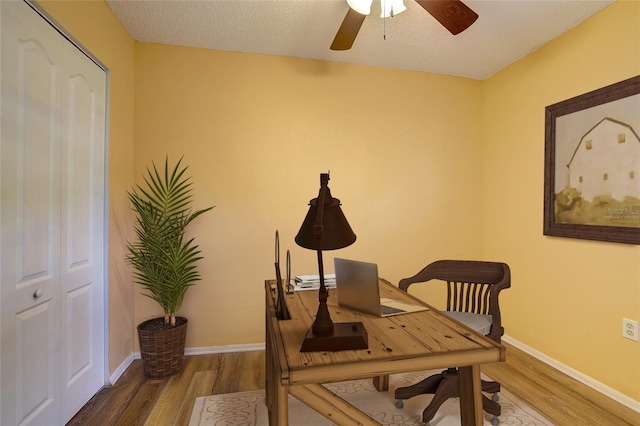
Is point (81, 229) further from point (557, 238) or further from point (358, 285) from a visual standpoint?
point (557, 238)

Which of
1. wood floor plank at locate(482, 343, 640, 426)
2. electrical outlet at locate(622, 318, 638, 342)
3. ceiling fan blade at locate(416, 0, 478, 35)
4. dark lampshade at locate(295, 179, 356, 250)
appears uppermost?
ceiling fan blade at locate(416, 0, 478, 35)

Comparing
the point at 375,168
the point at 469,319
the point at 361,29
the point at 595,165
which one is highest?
the point at 361,29

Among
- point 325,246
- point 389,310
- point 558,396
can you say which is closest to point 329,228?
point 325,246

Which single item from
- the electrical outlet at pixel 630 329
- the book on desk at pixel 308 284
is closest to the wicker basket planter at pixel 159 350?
the book on desk at pixel 308 284

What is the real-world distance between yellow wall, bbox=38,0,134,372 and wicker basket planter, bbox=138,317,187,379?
0.22 metres

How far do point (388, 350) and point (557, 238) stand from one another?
236cm

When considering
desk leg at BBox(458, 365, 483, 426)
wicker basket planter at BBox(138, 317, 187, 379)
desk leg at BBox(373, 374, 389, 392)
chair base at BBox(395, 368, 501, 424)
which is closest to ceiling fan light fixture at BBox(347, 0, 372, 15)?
desk leg at BBox(458, 365, 483, 426)

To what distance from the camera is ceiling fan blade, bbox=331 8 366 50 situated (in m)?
1.96

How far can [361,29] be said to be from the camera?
2.60 m

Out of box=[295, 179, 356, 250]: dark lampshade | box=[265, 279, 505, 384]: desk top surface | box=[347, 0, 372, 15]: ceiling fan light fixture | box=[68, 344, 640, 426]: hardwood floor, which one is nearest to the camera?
box=[265, 279, 505, 384]: desk top surface

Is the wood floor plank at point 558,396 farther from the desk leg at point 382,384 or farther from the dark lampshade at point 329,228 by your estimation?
the dark lampshade at point 329,228

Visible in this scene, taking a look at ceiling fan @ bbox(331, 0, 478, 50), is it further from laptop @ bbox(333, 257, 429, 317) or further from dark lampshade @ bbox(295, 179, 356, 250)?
laptop @ bbox(333, 257, 429, 317)

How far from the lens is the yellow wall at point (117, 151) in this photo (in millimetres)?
2221

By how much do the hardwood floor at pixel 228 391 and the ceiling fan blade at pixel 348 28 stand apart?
8.23ft
